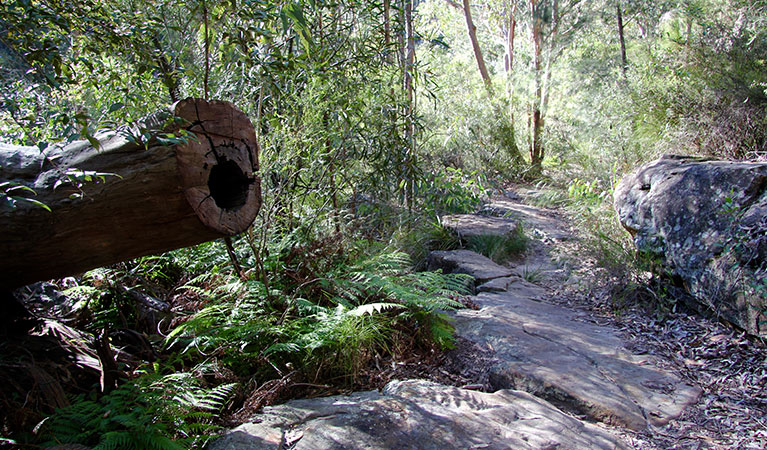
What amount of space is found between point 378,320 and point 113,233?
180cm

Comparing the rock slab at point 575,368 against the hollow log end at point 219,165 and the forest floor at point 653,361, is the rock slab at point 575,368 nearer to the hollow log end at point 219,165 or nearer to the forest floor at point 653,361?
the forest floor at point 653,361

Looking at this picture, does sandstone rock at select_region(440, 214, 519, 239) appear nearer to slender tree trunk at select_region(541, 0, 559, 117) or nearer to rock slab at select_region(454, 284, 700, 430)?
rock slab at select_region(454, 284, 700, 430)

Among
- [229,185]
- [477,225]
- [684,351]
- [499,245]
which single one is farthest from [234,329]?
[477,225]

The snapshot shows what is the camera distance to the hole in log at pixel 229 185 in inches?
106

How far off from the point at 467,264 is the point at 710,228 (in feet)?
7.15

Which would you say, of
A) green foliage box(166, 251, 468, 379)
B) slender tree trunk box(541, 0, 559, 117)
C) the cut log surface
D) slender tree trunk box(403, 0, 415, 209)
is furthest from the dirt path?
slender tree trunk box(541, 0, 559, 117)

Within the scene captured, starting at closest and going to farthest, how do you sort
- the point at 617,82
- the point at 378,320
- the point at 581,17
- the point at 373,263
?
the point at 378,320, the point at 373,263, the point at 617,82, the point at 581,17

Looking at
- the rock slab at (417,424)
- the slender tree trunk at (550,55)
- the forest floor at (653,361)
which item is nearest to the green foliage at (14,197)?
the forest floor at (653,361)

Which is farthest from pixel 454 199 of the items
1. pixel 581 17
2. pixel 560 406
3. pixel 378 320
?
pixel 581 17

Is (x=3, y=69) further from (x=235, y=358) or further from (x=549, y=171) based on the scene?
(x=549, y=171)

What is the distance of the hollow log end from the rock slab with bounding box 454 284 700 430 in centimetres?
194

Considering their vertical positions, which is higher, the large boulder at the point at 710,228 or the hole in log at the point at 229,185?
the hole in log at the point at 229,185

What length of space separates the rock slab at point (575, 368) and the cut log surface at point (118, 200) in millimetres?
2045

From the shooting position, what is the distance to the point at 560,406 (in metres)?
3.05
